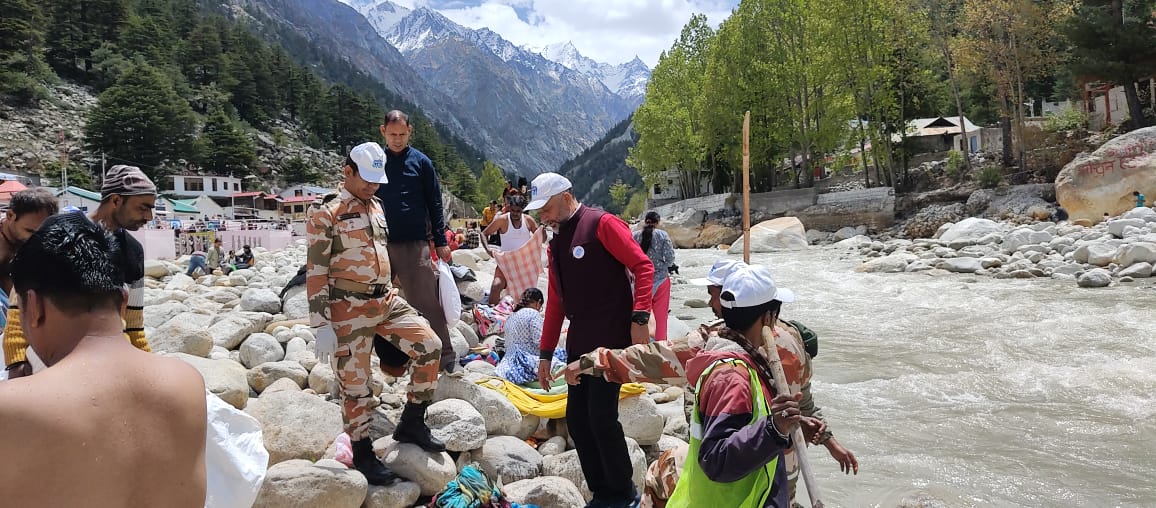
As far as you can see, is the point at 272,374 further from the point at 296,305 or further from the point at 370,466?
the point at 296,305

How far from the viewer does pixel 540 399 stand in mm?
4531

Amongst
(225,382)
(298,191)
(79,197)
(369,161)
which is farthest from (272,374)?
(298,191)

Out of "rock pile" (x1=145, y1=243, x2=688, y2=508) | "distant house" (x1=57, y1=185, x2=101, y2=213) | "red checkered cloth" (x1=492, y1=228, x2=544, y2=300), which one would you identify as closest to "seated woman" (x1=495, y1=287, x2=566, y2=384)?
"rock pile" (x1=145, y1=243, x2=688, y2=508)

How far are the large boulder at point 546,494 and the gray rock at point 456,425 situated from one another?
1.26ft

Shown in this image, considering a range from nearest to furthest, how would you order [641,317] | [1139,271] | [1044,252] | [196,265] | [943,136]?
1. [641,317]
2. [1139,271]
3. [1044,252]
4. [196,265]
5. [943,136]

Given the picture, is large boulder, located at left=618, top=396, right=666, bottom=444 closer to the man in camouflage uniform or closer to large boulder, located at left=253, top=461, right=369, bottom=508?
the man in camouflage uniform

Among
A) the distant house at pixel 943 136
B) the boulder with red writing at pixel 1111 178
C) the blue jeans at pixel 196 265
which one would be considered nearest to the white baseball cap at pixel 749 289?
the blue jeans at pixel 196 265

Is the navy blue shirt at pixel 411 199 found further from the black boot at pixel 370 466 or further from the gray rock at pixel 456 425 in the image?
the black boot at pixel 370 466

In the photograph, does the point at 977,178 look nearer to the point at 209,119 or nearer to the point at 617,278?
the point at 617,278

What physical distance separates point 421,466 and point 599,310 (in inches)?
46.6

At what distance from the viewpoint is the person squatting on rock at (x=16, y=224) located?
9.88 feet

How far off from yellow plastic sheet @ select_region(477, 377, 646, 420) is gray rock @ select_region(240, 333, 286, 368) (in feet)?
6.20

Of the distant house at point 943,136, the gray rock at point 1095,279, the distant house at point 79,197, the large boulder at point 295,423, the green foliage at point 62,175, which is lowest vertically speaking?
the gray rock at point 1095,279

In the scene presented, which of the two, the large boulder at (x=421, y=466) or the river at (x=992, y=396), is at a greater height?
the large boulder at (x=421, y=466)
